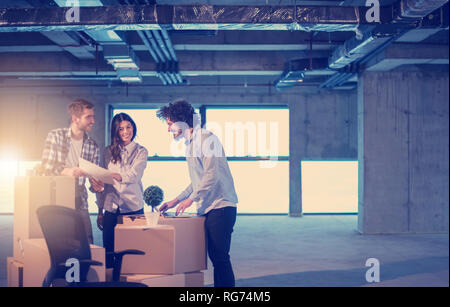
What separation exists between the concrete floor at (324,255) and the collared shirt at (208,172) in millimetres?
1550

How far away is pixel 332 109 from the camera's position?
10555 mm

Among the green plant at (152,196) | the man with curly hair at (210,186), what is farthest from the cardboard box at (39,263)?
the man with curly hair at (210,186)

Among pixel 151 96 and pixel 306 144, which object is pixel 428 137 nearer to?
pixel 306 144

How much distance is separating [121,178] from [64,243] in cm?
78

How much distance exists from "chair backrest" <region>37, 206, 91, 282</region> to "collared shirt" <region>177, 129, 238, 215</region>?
0.75 metres

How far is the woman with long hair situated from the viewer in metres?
3.19

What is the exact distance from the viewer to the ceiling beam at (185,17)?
13.9 ft

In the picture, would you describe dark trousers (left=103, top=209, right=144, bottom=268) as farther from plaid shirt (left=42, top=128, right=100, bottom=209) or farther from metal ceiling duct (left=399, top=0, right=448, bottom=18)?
metal ceiling duct (left=399, top=0, right=448, bottom=18)

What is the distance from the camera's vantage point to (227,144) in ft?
35.3

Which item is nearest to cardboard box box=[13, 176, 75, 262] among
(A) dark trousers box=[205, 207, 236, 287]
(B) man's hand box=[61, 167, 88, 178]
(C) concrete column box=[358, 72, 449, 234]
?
(B) man's hand box=[61, 167, 88, 178]

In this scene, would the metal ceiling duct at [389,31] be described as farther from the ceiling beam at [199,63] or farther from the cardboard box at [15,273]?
the cardboard box at [15,273]
